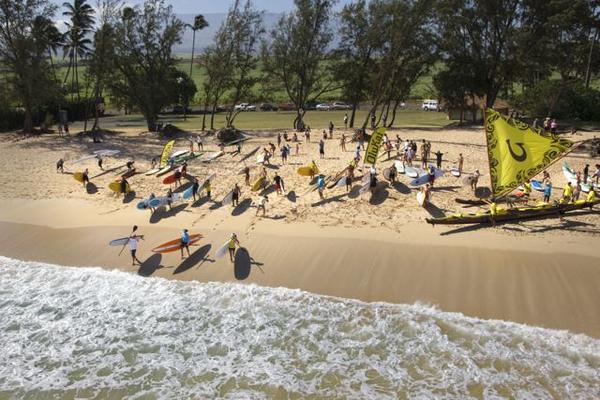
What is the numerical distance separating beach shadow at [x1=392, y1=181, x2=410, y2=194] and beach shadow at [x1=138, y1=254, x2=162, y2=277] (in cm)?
1075

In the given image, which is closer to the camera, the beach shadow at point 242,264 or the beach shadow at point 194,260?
the beach shadow at point 242,264

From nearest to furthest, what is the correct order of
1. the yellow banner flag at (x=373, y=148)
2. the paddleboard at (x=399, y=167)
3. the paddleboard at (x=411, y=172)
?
the yellow banner flag at (x=373, y=148) → the paddleboard at (x=411, y=172) → the paddleboard at (x=399, y=167)

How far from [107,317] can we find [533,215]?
15318 mm

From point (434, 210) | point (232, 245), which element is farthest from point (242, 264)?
point (434, 210)

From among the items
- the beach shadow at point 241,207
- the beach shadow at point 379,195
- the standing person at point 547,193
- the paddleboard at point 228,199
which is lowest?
the beach shadow at point 241,207

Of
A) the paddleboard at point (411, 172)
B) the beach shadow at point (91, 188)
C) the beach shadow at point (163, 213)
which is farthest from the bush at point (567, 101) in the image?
the beach shadow at point (91, 188)

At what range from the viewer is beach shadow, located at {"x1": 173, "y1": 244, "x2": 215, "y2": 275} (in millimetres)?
16556

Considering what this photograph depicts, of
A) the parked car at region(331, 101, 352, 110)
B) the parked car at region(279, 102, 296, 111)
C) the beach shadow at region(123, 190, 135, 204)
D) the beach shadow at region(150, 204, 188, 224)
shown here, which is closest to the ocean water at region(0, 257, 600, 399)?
the beach shadow at region(150, 204, 188, 224)

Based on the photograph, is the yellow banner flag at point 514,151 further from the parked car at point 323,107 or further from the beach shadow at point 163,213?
the parked car at point 323,107

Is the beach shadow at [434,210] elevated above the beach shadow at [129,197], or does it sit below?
above

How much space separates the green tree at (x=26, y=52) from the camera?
36719mm

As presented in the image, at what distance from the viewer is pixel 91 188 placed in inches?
962

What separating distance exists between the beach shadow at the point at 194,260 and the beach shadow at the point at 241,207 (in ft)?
10.2

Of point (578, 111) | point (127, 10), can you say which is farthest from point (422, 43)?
point (127, 10)
